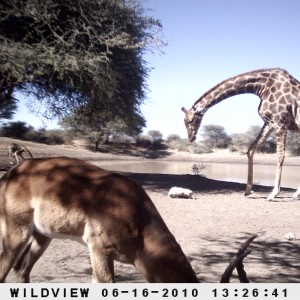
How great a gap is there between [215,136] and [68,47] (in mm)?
38543

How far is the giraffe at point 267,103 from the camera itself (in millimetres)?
10547

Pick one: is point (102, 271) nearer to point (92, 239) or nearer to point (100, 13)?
point (92, 239)

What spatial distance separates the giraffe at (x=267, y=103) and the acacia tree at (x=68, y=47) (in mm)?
2700

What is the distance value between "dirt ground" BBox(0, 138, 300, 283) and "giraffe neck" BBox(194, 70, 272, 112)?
9.28ft

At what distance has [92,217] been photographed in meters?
3.32

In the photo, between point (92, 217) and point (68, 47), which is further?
point (68, 47)

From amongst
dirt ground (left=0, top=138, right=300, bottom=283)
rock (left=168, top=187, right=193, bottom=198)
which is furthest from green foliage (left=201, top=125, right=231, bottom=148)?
rock (left=168, top=187, right=193, bottom=198)

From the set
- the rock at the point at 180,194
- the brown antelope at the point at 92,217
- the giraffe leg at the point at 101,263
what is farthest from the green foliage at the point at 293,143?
the giraffe leg at the point at 101,263

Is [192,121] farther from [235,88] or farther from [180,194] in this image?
[180,194]

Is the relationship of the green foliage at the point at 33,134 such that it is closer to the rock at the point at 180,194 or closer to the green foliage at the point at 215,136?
the green foliage at the point at 215,136

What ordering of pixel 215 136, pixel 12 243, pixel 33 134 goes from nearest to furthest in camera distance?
pixel 12 243 < pixel 33 134 < pixel 215 136

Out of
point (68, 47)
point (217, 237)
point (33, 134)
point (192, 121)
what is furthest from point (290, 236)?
point (33, 134)

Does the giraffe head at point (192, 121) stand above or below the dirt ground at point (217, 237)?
above
